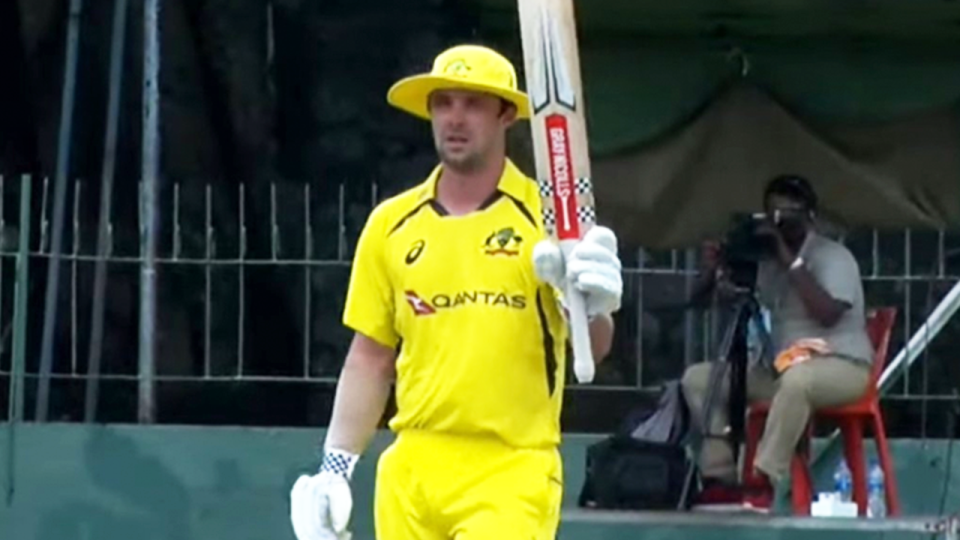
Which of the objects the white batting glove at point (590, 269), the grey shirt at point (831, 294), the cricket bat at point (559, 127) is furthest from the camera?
the grey shirt at point (831, 294)

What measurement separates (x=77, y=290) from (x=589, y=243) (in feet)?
16.8

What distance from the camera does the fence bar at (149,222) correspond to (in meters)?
10.7

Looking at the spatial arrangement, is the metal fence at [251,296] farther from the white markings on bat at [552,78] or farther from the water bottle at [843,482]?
the white markings on bat at [552,78]

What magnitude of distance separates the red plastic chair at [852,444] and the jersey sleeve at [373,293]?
3621mm

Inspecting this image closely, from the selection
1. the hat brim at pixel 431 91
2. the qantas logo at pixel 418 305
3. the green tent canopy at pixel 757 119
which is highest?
the green tent canopy at pixel 757 119

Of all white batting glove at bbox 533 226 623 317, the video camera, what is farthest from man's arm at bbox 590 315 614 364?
the video camera

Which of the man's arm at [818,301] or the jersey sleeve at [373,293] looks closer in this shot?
the jersey sleeve at [373,293]

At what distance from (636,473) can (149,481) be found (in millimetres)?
1911

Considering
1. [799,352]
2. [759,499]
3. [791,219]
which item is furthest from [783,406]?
[791,219]

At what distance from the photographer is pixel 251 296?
1127cm

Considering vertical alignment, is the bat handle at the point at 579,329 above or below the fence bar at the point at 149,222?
below

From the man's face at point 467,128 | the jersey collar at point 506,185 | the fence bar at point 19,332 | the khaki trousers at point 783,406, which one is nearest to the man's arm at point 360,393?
the jersey collar at point 506,185

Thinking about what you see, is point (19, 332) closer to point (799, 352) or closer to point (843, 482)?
point (799, 352)

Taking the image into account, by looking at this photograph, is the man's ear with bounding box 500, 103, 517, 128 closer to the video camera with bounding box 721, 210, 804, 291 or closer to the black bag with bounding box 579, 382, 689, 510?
the black bag with bounding box 579, 382, 689, 510
